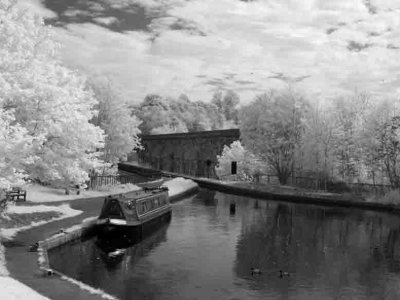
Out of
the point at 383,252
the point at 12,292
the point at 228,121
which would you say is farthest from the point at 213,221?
the point at 228,121

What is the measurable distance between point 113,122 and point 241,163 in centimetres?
2795

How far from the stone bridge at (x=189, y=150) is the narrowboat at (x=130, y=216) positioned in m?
51.6

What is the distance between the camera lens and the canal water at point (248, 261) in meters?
20.5

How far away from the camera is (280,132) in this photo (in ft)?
210

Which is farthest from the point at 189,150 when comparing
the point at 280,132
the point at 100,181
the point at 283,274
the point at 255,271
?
the point at 283,274

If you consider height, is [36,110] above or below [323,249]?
above

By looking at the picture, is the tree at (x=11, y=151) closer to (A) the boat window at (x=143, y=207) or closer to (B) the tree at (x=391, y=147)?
(A) the boat window at (x=143, y=207)

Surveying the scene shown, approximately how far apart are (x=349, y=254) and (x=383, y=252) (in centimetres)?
257

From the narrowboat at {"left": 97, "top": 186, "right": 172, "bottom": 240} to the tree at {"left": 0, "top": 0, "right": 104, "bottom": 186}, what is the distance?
10.1ft

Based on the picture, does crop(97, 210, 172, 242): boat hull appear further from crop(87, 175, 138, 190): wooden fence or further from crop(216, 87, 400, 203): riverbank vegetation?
crop(216, 87, 400, 203): riverbank vegetation

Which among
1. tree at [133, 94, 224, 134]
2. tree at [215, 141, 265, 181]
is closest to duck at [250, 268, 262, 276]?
tree at [215, 141, 265, 181]

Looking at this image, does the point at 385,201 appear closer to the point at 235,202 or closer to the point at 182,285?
the point at 235,202

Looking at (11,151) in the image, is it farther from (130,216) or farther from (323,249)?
(323,249)

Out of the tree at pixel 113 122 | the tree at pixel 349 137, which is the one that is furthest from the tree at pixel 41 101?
the tree at pixel 349 137
